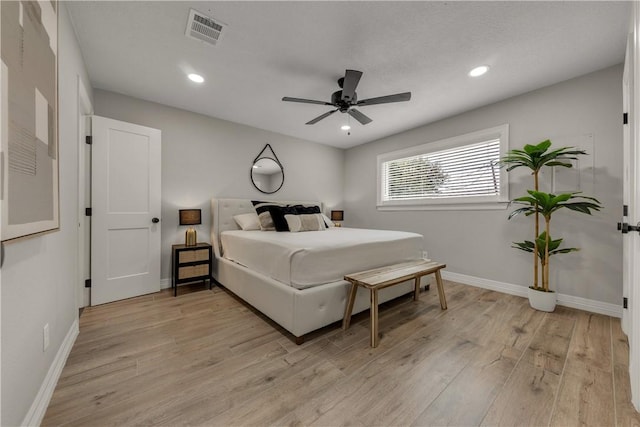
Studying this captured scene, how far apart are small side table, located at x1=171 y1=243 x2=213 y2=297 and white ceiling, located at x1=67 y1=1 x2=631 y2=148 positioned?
1.92 metres

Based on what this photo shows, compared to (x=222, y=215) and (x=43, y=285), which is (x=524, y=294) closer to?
(x=222, y=215)

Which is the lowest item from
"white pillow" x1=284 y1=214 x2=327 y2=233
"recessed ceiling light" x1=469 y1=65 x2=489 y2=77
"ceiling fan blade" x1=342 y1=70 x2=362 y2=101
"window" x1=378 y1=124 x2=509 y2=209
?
"white pillow" x1=284 y1=214 x2=327 y2=233

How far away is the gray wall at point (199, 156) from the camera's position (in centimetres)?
309

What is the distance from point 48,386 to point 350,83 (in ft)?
9.48

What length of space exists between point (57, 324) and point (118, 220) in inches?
57.4

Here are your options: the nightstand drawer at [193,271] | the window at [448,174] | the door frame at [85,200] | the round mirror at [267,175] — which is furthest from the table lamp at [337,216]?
the door frame at [85,200]

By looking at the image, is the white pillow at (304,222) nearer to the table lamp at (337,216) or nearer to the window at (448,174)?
the table lamp at (337,216)

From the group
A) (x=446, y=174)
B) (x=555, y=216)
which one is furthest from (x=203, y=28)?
(x=555, y=216)

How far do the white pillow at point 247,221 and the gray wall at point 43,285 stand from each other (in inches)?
69.1

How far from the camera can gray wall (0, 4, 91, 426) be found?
0.97m

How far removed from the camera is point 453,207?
3.55m

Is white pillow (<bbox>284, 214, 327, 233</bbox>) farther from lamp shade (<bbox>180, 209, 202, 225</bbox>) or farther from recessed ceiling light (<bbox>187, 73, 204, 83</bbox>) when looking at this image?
recessed ceiling light (<bbox>187, 73, 204, 83</bbox>)

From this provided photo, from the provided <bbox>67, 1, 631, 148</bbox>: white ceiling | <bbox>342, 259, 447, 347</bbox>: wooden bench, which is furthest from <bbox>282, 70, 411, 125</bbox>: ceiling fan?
<bbox>342, 259, 447, 347</bbox>: wooden bench

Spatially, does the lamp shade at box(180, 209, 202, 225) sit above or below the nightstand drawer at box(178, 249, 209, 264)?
above
